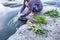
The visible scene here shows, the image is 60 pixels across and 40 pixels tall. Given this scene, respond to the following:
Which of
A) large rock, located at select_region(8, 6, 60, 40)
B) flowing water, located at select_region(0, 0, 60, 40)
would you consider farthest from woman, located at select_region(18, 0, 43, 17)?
large rock, located at select_region(8, 6, 60, 40)

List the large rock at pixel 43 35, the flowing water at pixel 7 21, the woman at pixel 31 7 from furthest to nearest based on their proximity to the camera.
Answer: the woman at pixel 31 7
the flowing water at pixel 7 21
the large rock at pixel 43 35

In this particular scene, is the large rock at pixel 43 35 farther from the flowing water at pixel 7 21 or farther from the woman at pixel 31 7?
the woman at pixel 31 7

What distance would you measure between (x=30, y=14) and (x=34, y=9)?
23cm

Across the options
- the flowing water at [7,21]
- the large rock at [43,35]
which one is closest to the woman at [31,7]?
the flowing water at [7,21]

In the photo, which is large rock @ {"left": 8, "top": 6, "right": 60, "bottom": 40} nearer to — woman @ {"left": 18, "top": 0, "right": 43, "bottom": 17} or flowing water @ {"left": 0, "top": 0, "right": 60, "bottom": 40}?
flowing water @ {"left": 0, "top": 0, "right": 60, "bottom": 40}

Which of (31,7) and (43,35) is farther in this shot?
(31,7)

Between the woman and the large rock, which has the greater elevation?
the woman

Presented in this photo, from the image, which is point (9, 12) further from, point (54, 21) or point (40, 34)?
point (40, 34)

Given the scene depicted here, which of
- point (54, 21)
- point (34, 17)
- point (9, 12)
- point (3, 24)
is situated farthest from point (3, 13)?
point (54, 21)

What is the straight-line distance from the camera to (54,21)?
5.06 metres

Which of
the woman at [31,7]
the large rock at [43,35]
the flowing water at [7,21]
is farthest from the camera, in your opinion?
the woman at [31,7]

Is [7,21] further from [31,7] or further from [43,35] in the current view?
[43,35]

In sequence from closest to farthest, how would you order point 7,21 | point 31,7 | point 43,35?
point 43,35 < point 31,7 < point 7,21

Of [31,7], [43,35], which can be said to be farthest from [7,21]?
[43,35]
